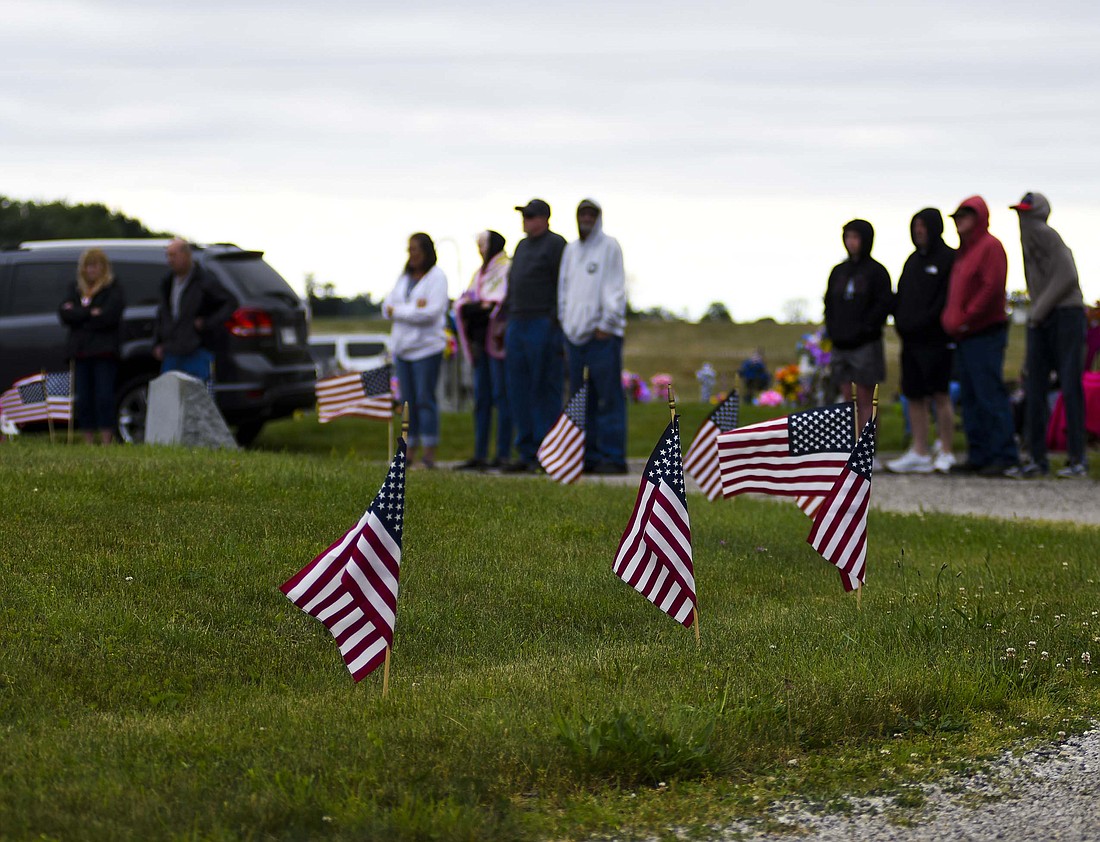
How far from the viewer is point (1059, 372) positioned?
13.6m

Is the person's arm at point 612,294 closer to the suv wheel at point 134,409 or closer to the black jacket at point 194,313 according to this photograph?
the black jacket at point 194,313

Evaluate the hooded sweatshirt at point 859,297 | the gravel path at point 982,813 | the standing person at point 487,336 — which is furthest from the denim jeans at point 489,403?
the gravel path at point 982,813

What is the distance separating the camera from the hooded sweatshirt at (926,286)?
1353 cm

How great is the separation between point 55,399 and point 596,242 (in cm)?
521

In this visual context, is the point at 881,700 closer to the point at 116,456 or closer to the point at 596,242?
the point at 116,456

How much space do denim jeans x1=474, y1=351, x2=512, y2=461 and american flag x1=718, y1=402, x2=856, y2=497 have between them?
6.53 meters

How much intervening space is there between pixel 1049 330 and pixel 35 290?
32.5 ft

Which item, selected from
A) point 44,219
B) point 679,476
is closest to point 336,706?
point 679,476

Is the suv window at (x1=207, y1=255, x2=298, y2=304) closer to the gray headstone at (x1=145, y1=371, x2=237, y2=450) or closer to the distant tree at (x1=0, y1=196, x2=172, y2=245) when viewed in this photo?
the gray headstone at (x1=145, y1=371, x2=237, y2=450)

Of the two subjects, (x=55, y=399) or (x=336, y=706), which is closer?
(x=336, y=706)

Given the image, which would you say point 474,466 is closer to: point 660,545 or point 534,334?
point 534,334

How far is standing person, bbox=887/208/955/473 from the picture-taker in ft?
44.5

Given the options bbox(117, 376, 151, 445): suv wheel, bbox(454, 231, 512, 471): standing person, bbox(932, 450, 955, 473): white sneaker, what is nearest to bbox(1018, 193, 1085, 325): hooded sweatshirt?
bbox(932, 450, 955, 473): white sneaker

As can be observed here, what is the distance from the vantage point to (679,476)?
6074 mm
